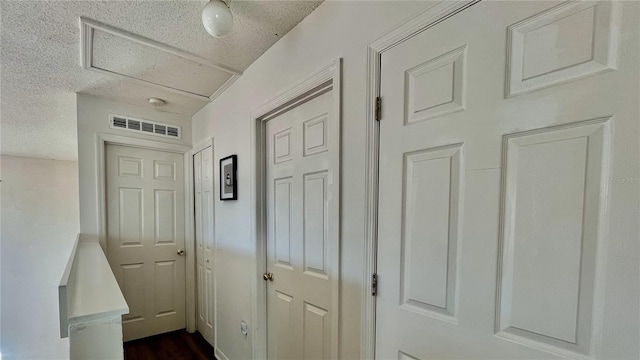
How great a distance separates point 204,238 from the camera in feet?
9.04

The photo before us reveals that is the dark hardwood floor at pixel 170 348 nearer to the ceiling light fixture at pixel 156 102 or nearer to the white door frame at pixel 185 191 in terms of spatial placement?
the white door frame at pixel 185 191

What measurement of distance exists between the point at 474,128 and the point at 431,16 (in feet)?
1.33

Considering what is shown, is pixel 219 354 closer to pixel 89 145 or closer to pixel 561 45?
pixel 89 145

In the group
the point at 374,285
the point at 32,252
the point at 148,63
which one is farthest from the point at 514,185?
the point at 32,252

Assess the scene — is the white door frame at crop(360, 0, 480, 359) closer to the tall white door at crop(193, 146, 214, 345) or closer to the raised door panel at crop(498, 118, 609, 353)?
the raised door panel at crop(498, 118, 609, 353)

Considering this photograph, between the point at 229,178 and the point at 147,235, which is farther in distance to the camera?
the point at 147,235

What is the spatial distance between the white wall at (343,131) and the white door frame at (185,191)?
746mm

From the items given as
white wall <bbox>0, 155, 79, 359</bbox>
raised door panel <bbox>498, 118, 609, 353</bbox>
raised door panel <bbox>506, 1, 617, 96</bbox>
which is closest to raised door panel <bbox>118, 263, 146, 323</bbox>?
white wall <bbox>0, 155, 79, 359</bbox>

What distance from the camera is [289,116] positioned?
1.67 m

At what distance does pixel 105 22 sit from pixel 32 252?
4632mm

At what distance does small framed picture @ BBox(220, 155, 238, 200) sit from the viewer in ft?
6.79

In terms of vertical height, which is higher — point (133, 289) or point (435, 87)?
point (435, 87)

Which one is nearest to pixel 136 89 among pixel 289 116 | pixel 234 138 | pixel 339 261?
pixel 234 138

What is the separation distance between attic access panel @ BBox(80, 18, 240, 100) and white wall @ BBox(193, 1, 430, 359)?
173 mm
